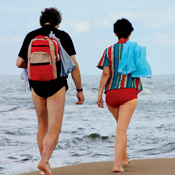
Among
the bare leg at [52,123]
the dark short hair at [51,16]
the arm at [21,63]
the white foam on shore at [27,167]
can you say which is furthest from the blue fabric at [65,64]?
the white foam on shore at [27,167]

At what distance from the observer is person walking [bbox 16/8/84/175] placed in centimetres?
431

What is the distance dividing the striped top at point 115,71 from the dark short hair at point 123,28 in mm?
131

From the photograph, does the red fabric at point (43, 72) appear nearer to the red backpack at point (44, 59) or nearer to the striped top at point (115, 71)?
the red backpack at point (44, 59)

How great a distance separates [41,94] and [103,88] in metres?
0.77

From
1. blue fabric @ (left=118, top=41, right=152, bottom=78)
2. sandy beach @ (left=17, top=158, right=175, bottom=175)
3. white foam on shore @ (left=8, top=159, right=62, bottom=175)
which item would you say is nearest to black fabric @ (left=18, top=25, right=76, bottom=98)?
blue fabric @ (left=118, top=41, right=152, bottom=78)

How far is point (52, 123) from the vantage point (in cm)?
438

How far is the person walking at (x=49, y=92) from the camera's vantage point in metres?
4.31

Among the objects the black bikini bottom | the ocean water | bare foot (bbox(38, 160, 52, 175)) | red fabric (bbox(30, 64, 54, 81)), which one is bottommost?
the ocean water

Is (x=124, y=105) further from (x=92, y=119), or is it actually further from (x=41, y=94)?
(x=92, y=119)

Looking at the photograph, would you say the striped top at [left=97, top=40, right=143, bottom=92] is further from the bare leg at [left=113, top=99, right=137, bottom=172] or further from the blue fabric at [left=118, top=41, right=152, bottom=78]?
the bare leg at [left=113, top=99, right=137, bottom=172]

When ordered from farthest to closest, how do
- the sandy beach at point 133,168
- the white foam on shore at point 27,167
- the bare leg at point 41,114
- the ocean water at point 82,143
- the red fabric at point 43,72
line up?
the ocean water at point 82,143, the white foam on shore at point 27,167, the sandy beach at point 133,168, the bare leg at point 41,114, the red fabric at point 43,72

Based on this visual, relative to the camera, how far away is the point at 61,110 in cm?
436

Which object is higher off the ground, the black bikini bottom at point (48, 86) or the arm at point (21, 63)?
the arm at point (21, 63)

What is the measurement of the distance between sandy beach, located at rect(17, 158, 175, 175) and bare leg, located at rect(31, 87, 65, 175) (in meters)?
0.71
